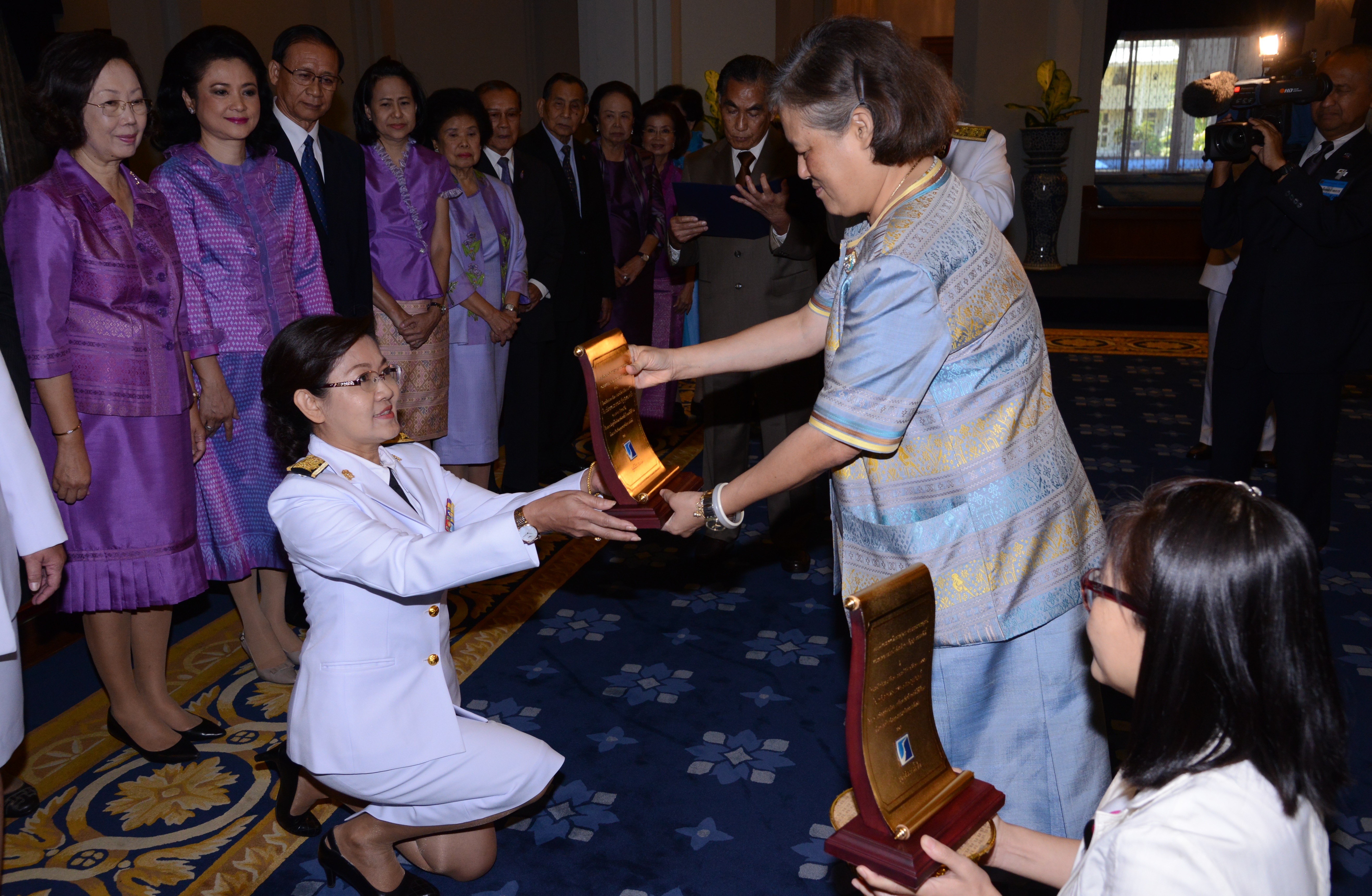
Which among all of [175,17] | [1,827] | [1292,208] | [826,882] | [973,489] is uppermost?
[175,17]

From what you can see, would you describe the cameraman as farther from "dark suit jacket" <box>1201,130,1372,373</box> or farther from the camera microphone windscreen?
the camera microphone windscreen

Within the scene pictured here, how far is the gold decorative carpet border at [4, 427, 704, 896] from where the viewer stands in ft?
8.20

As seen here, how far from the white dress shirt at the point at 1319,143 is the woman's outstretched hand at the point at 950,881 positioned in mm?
3510

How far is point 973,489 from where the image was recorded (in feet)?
5.60

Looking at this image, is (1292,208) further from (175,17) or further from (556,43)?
(556,43)

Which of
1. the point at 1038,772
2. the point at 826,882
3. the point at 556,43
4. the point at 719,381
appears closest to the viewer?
the point at 1038,772

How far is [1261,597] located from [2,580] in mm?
2070

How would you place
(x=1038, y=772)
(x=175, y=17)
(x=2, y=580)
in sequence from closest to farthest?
(x=1038, y=772), (x=2, y=580), (x=175, y=17)

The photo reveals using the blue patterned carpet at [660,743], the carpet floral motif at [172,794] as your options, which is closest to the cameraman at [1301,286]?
the blue patterned carpet at [660,743]

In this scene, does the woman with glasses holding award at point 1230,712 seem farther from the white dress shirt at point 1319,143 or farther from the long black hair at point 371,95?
the long black hair at point 371,95

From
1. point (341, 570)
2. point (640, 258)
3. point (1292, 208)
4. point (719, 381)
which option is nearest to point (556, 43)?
point (640, 258)

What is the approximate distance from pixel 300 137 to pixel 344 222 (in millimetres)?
299

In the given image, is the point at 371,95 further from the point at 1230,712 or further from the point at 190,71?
the point at 1230,712

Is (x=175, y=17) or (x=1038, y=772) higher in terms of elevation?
(x=175, y=17)
